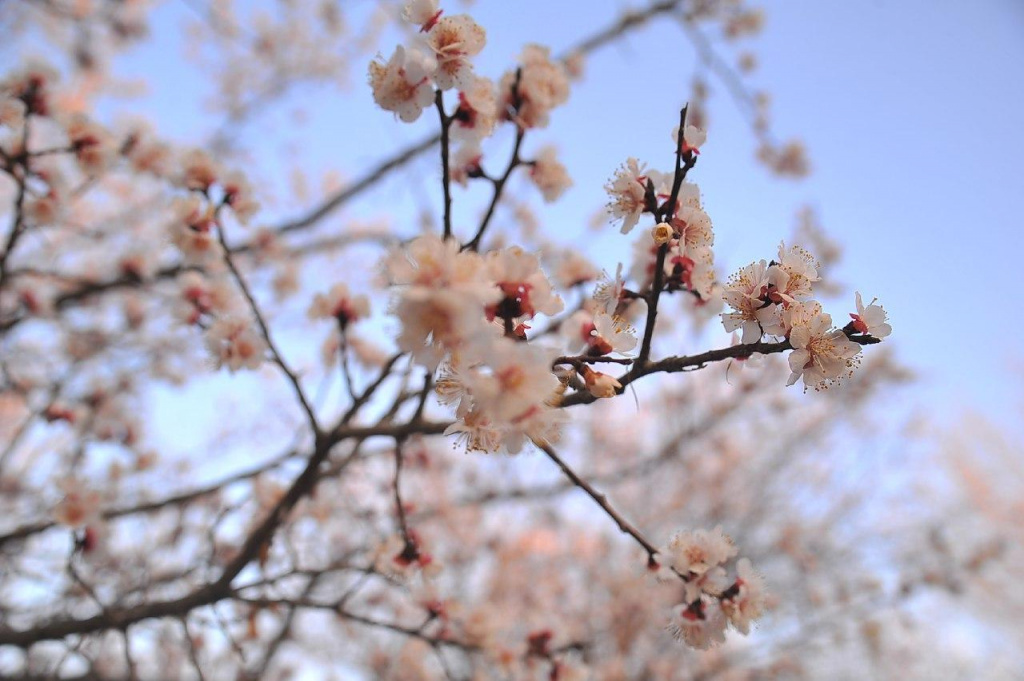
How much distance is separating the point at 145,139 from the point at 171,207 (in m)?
0.95

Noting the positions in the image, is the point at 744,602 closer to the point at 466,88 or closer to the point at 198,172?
the point at 466,88

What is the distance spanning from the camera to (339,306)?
1.91m

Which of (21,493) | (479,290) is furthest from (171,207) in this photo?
(21,493)

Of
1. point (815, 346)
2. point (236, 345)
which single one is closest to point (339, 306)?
point (236, 345)

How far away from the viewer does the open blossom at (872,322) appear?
111cm

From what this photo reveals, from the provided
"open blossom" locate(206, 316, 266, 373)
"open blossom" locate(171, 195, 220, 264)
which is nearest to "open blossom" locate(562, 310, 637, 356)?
"open blossom" locate(206, 316, 266, 373)

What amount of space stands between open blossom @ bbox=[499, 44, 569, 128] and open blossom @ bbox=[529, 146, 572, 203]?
0.51 feet

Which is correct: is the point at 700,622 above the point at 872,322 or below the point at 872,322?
below

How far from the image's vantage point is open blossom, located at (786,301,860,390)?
108 centimetres

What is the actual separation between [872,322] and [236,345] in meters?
1.74

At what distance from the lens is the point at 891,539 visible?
24.8 feet

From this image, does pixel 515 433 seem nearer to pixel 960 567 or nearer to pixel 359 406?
pixel 359 406

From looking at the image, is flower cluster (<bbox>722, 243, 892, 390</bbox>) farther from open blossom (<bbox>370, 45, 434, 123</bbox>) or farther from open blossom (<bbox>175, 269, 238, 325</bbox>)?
open blossom (<bbox>175, 269, 238, 325</bbox>)

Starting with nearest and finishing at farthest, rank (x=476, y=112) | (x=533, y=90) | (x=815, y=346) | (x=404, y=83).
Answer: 1. (x=815, y=346)
2. (x=404, y=83)
3. (x=476, y=112)
4. (x=533, y=90)
